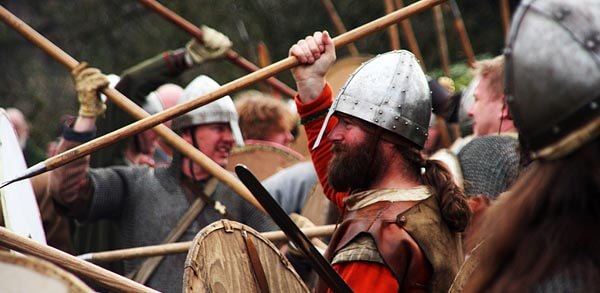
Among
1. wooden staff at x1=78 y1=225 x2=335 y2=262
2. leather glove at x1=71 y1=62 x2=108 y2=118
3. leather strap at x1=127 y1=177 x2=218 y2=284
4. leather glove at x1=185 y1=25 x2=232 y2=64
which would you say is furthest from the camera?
leather glove at x1=185 y1=25 x2=232 y2=64

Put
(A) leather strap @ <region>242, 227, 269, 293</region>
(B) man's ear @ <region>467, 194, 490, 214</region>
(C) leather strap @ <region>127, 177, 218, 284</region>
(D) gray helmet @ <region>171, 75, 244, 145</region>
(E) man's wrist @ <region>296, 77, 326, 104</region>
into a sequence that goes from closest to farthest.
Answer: (A) leather strap @ <region>242, 227, 269, 293</region> → (E) man's wrist @ <region>296, 77, 326, 104</region> → (B) man's ear @ <region>467, 194, 490, 214</region> → (C) leather strap @ <region>127, 177, 218, 284</region> → (D) gray helmet @ <region>171, 75, 244, 145</region>

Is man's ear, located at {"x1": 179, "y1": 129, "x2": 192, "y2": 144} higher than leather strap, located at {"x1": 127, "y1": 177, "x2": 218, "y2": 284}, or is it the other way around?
man's ear, located at {"x1": 179, "y1": 129, "x2": 192, "y2": 144}

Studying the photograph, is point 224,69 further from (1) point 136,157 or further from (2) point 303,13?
(1) point 136,157

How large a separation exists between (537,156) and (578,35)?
25 centimetres

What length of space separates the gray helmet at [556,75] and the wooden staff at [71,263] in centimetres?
172

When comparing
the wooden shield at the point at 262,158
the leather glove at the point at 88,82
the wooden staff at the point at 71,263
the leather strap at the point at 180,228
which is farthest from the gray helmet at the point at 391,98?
the wooden shield at the point at 262,158

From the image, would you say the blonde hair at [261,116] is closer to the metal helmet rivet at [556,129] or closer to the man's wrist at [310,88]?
the man's wrist at [310,88]

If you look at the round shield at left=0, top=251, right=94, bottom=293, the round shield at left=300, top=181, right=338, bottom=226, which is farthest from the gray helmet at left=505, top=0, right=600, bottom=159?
the round shield at left=300, top=181, right=338, bottom=226

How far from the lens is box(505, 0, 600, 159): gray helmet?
2.49 meters

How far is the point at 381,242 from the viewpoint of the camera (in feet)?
13.1

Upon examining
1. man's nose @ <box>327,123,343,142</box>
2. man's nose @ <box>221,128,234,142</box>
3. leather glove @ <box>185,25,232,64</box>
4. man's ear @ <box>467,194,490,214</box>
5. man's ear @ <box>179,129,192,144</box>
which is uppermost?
leather glove @ <box>185,25,232,64</box>

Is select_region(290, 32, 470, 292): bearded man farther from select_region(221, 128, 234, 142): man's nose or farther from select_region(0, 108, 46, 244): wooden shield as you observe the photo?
select_region(221, 128, 234, 142): man's nose

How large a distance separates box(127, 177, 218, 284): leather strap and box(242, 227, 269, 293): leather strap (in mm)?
2075

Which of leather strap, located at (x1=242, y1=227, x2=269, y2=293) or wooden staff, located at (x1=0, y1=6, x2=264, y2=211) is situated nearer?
leather strap, located at (x1=242, y1=227, x2=269, y2=293)
